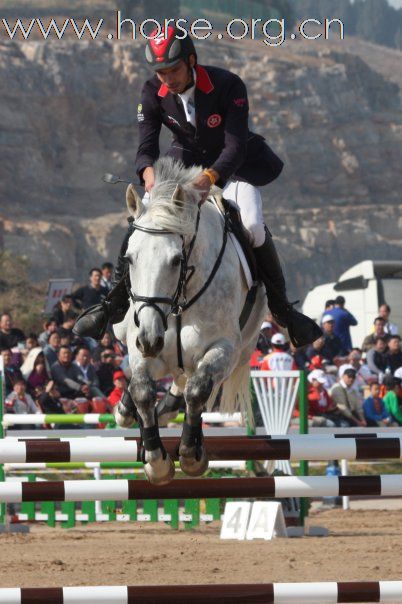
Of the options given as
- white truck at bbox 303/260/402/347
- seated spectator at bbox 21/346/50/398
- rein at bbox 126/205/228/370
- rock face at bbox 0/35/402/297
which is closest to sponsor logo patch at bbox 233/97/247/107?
rein at bbox 126/205/228/370

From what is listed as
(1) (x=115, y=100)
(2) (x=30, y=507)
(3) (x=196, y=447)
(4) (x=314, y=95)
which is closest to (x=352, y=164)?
(4) (x=314, y=95)

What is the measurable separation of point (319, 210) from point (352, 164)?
563cm

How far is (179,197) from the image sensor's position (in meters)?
6.49

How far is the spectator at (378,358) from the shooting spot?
17.2m

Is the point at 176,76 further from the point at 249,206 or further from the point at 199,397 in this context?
the point at 199,397

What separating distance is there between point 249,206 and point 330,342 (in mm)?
10445

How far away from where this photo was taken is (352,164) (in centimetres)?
8369

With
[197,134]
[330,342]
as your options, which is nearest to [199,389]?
[197,134]

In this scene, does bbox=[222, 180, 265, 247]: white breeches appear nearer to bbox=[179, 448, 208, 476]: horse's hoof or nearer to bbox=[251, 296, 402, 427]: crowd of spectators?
bbox=[179, 448, 208, 476]: horse's hoof

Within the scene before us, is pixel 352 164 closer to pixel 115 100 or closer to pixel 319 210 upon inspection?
pixel 319 210

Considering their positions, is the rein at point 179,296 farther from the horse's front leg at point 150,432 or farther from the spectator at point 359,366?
the spectator at point 359,366

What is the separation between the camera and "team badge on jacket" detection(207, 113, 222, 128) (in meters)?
7.13

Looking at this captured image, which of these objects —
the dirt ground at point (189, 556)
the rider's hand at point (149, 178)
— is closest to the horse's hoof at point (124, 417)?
the rider's hand at point (149, 178)

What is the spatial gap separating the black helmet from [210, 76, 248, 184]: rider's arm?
0.37 metres
